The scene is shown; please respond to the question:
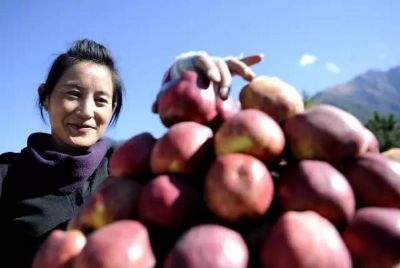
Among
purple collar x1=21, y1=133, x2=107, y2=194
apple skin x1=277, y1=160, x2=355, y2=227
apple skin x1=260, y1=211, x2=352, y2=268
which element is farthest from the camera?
purple collar x1=21, y1=133, x2=107, y2=194

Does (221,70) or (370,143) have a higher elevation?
→ (221,70)

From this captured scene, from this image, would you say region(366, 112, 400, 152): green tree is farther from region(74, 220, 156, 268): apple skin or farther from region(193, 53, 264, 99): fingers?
region(74, 220, 156, 268): apple skin

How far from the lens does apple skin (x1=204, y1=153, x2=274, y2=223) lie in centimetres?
115

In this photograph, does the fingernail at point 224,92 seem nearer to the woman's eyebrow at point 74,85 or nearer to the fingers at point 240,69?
the fingers at point 240,69

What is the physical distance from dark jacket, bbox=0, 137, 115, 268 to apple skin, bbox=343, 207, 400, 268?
4.61 feet

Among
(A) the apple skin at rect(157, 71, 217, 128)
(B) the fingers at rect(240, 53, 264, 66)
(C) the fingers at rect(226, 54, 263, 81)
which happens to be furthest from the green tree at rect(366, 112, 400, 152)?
(A) the apple skin at rect(157, 71, 217, 128)

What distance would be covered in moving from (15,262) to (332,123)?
67.3 inches

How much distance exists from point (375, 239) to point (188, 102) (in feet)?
2.20

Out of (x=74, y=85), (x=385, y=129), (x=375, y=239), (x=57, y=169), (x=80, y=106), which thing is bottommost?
(x=385, y=129)

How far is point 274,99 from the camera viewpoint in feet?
4.67

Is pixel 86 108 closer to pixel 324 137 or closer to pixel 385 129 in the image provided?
pixel 324 137

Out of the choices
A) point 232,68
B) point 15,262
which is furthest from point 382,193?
point 15,262

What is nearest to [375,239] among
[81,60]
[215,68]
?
[215,68]

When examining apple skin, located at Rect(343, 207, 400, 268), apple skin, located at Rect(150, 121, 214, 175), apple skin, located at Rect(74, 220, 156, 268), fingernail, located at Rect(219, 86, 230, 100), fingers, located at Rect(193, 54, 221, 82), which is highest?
fingers, located at Rect(193, 54, 221, 82)
